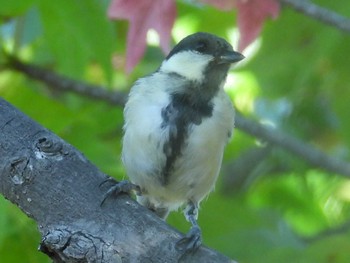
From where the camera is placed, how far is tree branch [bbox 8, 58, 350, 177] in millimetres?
1922

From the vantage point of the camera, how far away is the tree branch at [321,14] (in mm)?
1541

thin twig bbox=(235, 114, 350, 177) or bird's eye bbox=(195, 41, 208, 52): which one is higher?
bird's eye bbox=(195, 41, 208, 52)

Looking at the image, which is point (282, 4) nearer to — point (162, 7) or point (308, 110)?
point (162, 7)

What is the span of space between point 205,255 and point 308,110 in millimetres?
1289

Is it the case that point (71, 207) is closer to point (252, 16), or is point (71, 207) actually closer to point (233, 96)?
point (252, 16)

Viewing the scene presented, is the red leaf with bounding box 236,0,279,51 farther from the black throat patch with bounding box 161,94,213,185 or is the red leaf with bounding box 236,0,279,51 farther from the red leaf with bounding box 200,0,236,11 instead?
the black throat patch with bounding box 161,94,213,185

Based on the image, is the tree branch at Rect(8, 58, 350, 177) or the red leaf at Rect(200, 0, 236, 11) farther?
the tree branch at Rect(8, 58, 350, 177)

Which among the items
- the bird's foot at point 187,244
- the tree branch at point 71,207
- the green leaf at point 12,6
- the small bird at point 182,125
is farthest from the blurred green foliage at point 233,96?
the bird's foot at point 187,244

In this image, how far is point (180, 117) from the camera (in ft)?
4.99

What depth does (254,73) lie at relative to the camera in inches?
73.9

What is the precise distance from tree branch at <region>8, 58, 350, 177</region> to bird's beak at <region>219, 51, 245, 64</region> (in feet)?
1.03

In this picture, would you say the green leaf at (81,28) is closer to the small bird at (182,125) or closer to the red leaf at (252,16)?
the small bird at (182,125)

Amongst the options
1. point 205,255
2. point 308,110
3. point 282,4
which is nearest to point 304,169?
point 308,110

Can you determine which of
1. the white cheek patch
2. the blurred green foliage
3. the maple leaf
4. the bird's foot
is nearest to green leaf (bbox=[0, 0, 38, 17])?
the blurred green foliage
